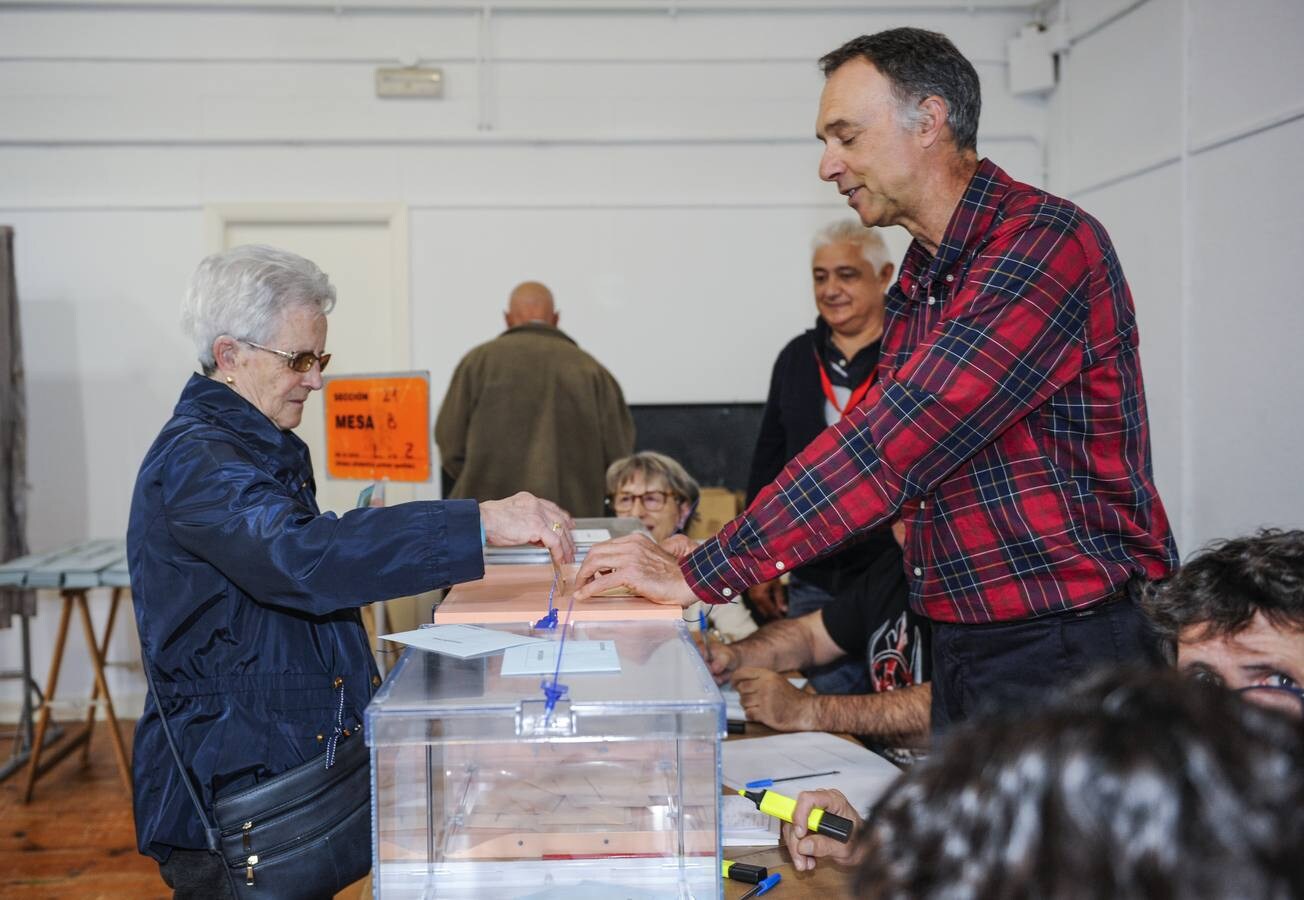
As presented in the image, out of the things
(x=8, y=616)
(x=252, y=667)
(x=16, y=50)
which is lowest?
(x=8, y=616)

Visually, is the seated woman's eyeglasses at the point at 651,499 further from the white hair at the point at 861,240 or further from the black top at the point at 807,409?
the white hair at the point at 861,240

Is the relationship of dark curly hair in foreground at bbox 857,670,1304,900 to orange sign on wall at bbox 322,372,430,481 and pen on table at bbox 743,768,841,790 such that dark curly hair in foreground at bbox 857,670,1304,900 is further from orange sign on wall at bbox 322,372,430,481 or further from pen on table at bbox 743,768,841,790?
orange sign on wall at bbox 322,372,430,481

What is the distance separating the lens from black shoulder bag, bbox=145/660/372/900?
1.53 meters

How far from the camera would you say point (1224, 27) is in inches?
159

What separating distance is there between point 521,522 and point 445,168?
437 centimetres

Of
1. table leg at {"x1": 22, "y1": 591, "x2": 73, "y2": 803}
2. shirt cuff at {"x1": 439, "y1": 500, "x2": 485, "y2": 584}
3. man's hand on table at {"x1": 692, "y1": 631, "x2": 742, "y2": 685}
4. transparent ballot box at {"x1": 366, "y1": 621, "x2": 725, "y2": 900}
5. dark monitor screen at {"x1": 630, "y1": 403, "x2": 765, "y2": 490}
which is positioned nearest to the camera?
transparent ballot box at {"x1": 366, "y1": 621, "x2": 725, "y2": 900}

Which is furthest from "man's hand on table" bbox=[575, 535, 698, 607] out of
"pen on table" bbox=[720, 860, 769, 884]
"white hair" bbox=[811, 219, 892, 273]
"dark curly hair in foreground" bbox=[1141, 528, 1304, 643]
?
"white hair" bbox=[811, 219, 892, 273]

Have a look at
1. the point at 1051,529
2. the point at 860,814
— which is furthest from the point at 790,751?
the point at 1051,529

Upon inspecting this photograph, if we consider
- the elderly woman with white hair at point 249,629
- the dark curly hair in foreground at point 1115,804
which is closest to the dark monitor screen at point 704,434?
the elderly woman with white hair at point 249,629

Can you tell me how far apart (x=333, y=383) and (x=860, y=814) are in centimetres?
207

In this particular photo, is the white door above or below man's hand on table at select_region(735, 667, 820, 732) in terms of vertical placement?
above

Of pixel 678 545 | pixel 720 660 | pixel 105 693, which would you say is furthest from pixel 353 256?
pixel 678 545

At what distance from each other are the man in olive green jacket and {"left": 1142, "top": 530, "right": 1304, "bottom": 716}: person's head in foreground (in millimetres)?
3243

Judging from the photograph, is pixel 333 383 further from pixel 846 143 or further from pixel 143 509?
pixel 846 143
